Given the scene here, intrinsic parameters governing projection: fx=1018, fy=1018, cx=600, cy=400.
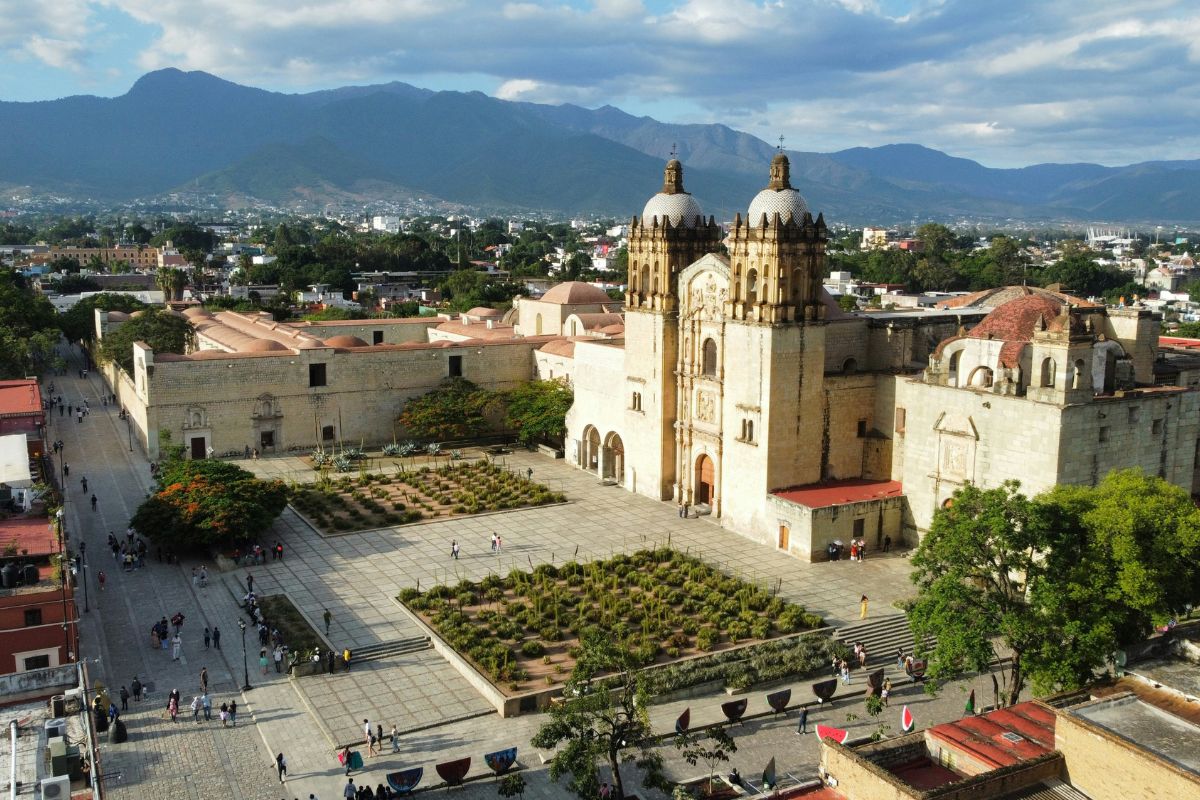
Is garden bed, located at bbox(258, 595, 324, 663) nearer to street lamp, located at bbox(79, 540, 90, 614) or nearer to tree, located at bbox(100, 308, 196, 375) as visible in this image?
street lamp, located at bbox(79, 540, 90, 614)

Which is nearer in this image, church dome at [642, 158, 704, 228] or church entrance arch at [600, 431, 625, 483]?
church dome at [642, 158, 704, 228]

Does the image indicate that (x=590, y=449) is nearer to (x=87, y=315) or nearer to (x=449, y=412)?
(x=449, y=412)

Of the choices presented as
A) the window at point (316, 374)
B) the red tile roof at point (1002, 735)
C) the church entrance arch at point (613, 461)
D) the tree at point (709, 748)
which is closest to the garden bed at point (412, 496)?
the church entrance arch at point (613, 461)

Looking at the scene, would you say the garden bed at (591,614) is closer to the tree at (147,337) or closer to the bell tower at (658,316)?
the bell tower at (658,316)

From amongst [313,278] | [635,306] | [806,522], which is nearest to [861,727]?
[806,522]

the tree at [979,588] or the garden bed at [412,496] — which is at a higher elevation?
the tree at [979,588]

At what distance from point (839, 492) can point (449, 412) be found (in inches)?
823

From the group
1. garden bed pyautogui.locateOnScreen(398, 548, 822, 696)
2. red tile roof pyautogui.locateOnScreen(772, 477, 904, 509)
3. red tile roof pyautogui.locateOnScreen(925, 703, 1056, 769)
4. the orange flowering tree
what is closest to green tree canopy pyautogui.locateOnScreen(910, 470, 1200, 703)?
red tile roof pyautogui.locateOnScreen(925, 703, 1056, 769)

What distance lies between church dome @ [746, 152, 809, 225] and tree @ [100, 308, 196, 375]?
36.2 metres

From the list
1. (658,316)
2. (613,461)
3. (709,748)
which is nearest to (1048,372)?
(658,316)

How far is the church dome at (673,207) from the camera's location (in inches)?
1575

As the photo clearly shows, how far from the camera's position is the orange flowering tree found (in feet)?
104

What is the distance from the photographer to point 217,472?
34.2m

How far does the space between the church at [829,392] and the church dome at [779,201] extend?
77mm
